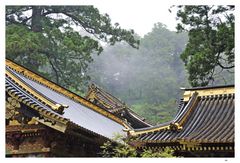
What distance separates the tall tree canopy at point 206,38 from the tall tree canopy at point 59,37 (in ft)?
17.6

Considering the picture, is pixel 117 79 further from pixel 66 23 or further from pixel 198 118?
pixel 198 118

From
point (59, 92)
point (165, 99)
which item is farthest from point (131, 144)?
point (165, 99)

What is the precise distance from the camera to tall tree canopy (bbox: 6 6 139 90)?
17656mm

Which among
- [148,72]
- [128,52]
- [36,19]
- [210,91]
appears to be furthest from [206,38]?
[128,52]

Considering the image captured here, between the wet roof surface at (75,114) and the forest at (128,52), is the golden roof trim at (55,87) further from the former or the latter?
the forest at (128,52)

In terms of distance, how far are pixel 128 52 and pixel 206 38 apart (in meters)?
24.6

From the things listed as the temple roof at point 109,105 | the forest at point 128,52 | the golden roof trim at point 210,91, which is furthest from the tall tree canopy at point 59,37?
the golden roof trim at point 210,91

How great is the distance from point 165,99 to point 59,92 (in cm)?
1806

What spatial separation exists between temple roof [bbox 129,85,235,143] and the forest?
432 cm

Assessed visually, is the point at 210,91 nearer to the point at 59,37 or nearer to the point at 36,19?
the point at 59,37

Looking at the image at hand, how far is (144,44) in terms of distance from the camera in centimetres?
3622

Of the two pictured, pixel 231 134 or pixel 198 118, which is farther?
pixel 198 118

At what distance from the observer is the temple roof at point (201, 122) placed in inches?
290

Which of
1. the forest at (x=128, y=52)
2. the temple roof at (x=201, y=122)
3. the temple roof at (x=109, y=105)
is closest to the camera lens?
the temple roof at (x=201, y=122)
